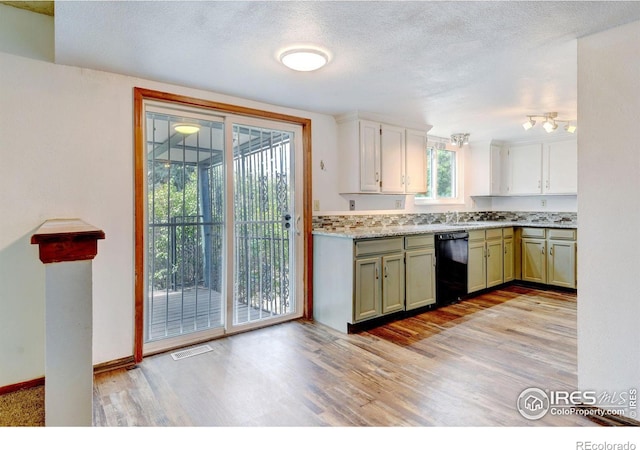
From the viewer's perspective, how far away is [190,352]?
2.83 metres

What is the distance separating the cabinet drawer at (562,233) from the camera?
4.49 meters

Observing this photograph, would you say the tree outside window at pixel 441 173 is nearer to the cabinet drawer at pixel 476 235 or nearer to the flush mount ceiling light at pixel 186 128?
the cabinet drawer at pixel 476 235

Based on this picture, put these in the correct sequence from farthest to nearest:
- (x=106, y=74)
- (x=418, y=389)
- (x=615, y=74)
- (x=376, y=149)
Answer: (x=376, y=149)
(x=106, y=74)
(x=418, y=389)
(x=615, y=74)

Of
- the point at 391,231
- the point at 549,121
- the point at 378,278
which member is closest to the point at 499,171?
the point at 549,121

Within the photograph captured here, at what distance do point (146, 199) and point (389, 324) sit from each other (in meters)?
2.41

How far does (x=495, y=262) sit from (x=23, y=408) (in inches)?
188

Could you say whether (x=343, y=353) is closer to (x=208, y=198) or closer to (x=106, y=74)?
(x=208, y=198)

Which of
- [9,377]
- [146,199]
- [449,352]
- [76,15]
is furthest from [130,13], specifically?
[449,352]

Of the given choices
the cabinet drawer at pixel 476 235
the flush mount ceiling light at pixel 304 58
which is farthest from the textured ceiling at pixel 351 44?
the cabinet drawer at pixel 476 235

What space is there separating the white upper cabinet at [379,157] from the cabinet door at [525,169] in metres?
1.98

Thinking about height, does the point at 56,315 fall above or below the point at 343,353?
above

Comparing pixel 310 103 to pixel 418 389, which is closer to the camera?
pixel 418 389

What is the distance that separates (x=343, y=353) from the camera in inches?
110

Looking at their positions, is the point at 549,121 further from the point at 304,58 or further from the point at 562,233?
the point at 304,58
